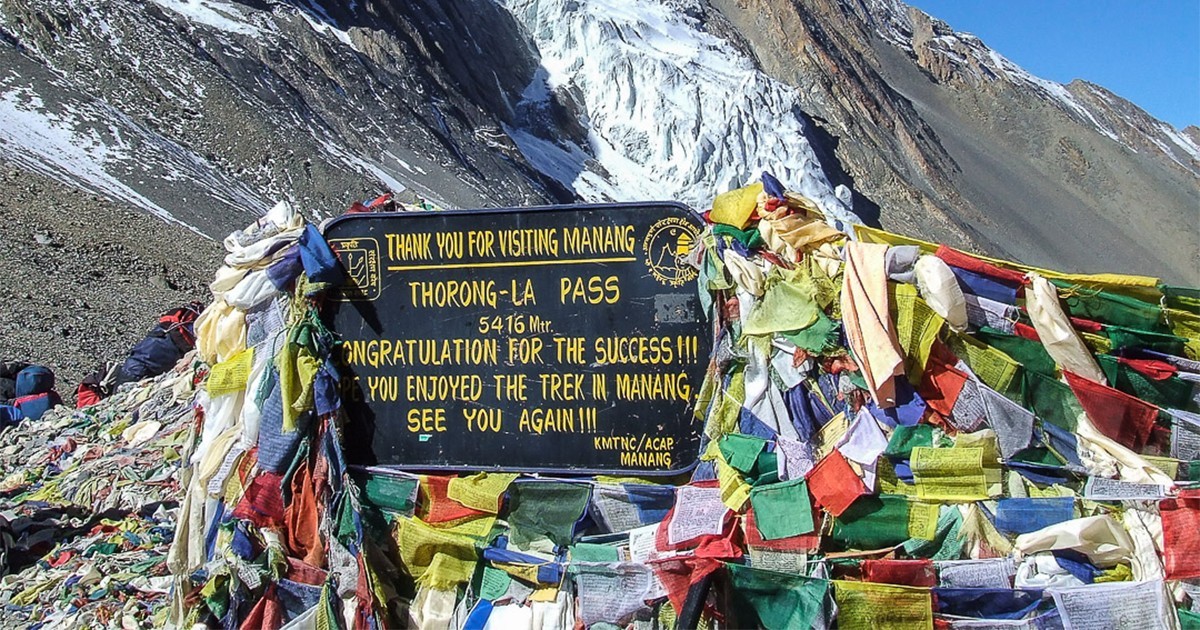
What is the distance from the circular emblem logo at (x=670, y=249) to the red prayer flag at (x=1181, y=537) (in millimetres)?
1739

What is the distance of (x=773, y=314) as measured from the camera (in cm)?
373

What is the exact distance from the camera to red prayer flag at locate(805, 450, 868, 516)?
3.58m

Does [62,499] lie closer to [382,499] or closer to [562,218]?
[382,499]

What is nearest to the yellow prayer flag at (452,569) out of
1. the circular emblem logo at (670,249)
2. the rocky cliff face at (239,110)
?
the circular emblem logo at (670,249)

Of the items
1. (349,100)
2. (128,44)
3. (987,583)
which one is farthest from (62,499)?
(349,100)

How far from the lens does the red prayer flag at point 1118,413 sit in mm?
3455

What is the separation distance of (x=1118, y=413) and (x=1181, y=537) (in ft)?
1.39

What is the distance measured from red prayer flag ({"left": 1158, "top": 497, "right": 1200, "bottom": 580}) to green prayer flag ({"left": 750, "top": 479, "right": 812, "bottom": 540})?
1111 millimetres

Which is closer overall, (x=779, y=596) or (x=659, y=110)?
(x=779, y=596)

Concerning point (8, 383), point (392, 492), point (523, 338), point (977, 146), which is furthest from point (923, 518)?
point (977, 146)

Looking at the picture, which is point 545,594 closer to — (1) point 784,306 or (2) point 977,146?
(1) point 784,306

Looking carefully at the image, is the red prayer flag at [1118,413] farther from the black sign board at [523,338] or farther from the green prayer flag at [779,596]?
the black sign board at [523,338]

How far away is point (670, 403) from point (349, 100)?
41214 millimetres

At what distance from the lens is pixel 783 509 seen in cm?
366
